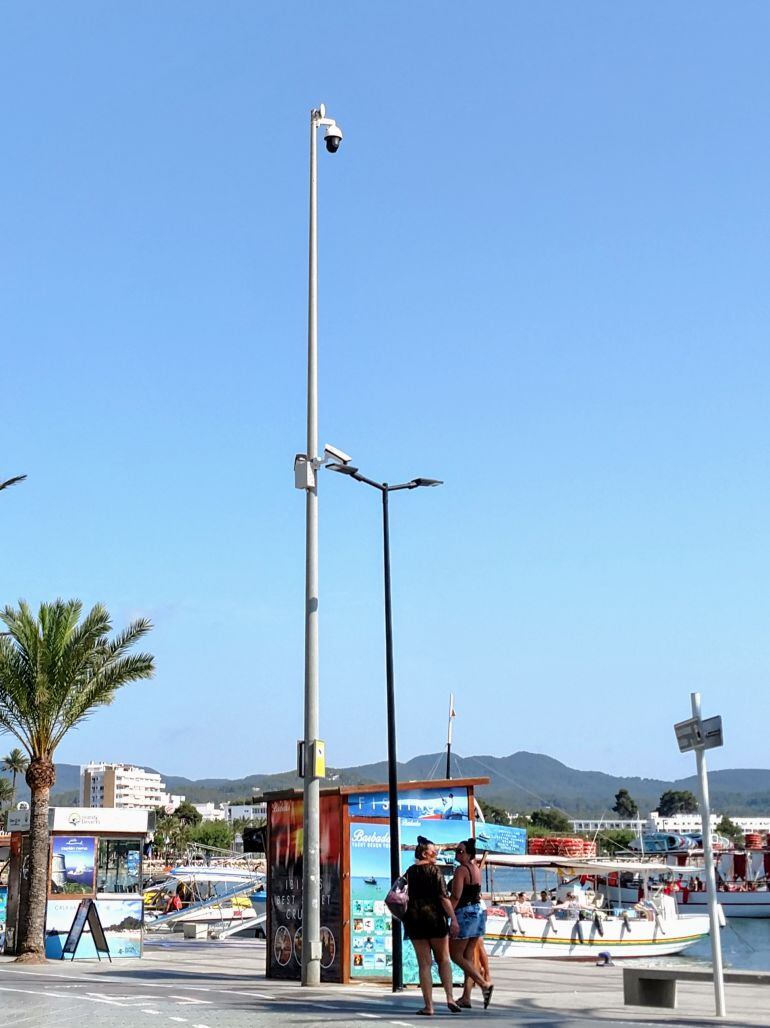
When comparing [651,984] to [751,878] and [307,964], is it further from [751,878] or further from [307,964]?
[751,878]

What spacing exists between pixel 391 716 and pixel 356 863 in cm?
233

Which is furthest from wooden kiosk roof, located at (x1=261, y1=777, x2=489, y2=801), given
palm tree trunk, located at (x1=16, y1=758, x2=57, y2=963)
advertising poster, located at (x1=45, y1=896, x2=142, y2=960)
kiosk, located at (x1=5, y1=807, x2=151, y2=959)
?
palm tree trunk, located at (x1=16, y1=758, x2=57, y2=963)

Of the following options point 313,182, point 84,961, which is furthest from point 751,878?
point 313,182

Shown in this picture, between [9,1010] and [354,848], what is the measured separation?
613 cm

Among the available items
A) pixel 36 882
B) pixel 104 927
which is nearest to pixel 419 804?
pixel 104 927

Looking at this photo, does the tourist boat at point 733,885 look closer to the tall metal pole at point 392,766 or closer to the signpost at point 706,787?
the tall metal pole at point 392,766

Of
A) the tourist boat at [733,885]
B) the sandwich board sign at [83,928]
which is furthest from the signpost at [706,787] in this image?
the tourist boat at [733,885]

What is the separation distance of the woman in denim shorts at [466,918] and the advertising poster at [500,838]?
12.8m

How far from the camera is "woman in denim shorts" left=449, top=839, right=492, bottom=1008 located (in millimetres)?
12586

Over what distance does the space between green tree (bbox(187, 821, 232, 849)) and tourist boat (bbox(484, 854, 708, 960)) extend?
13675 centimetres

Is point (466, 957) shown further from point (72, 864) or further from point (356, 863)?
point (72, 864)

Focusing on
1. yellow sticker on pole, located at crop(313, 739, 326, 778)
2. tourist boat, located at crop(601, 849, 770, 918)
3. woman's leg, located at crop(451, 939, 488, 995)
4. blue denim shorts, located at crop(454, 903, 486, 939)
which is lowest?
tourist boat, located at crop(601, 849, 770, 918)

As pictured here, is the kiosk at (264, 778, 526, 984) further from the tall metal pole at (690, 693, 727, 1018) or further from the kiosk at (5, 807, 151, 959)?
the kiosk at (5, 807, 151, 959)

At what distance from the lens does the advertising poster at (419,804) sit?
57.3 ft
